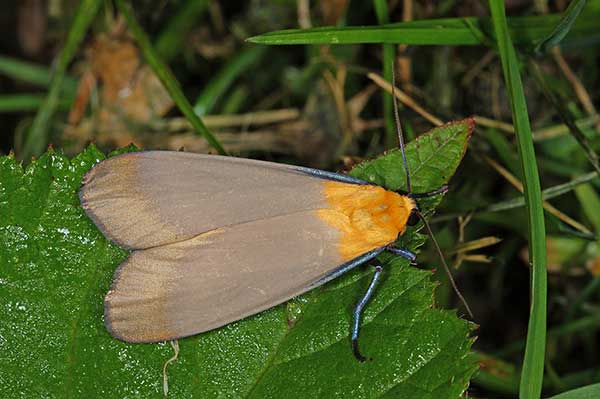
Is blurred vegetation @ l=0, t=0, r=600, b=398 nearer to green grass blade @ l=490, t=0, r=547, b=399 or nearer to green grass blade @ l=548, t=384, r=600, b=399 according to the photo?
green grass blade @ l=490, t=0, r=547, b=399

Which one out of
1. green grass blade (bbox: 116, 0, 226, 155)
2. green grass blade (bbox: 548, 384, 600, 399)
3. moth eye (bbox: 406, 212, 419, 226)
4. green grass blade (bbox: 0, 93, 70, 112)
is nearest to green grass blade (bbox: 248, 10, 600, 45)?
green grass blade (bbox: 116, 0, 226, 155)

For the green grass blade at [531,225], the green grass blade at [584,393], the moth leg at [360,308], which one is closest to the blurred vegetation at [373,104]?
the green grass blade at [531,225]

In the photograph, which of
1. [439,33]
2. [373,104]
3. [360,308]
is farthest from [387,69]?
[360,308]

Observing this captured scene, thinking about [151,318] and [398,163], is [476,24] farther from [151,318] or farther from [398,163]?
[151,318]

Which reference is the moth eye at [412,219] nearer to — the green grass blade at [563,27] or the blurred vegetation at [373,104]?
the blurred vegetation at [373,104]

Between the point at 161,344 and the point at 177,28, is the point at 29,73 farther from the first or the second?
the point at 161,344

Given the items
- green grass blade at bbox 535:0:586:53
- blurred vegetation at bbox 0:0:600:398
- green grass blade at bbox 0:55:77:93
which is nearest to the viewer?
green grass blade at bbox 535:0:586:53

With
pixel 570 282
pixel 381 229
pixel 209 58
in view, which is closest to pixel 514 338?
pixel 570 282
